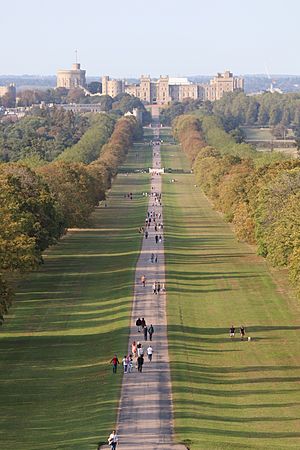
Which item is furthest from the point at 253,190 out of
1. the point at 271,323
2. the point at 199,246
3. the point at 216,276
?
the point at 271,323

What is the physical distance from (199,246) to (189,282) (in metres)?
21.0

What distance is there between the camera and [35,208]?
80688mm

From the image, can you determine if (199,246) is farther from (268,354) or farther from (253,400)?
(253,400)

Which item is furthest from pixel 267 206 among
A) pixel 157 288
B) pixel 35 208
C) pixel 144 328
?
pixel 144 328

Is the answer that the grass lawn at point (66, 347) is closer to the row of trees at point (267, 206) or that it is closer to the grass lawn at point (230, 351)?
the grass lawn at point (230, 351)

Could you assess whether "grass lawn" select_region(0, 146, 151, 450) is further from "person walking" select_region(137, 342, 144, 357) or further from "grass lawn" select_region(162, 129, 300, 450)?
"grass lawn" select_region(162, 129, 300, 450)

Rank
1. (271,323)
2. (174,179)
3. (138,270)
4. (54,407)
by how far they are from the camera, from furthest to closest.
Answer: (174,179) → (138,270) → (271,323) → (54,407)

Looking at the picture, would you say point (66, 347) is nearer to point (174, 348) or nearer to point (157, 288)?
point (174, 348)

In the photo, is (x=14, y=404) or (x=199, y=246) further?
(x=199, y=246)

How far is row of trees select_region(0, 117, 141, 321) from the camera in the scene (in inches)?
2601

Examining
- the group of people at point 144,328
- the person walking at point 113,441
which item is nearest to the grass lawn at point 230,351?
the group of people at point 144,328

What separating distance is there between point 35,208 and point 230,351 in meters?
29.9

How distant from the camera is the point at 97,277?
7744cm

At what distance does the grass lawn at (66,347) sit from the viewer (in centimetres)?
4088
